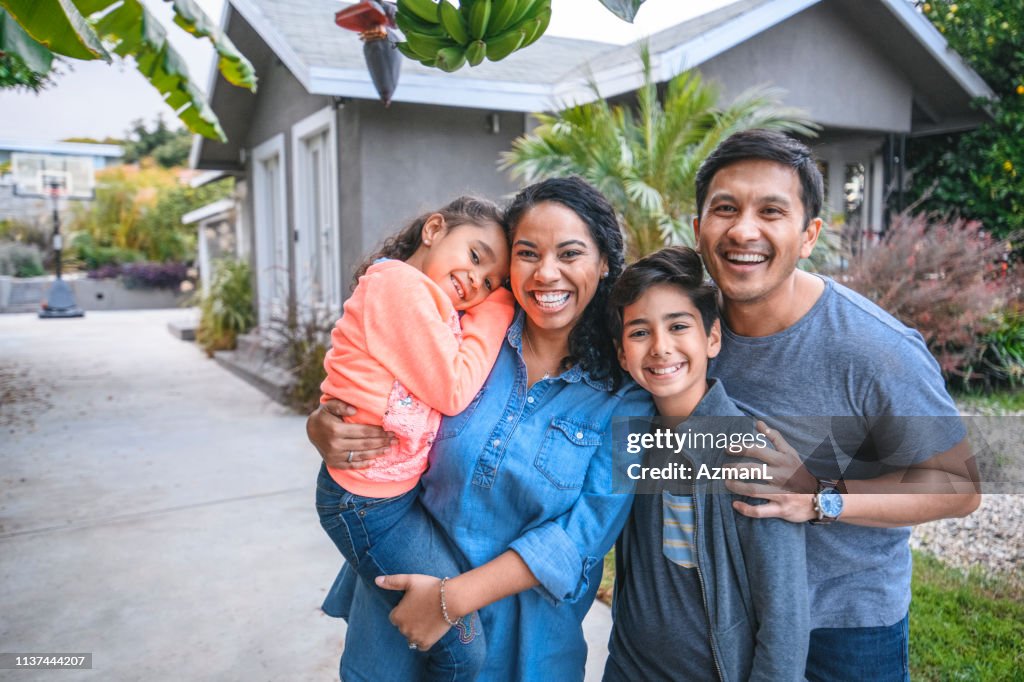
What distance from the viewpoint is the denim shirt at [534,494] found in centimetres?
161

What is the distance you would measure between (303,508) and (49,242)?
29.5 metres

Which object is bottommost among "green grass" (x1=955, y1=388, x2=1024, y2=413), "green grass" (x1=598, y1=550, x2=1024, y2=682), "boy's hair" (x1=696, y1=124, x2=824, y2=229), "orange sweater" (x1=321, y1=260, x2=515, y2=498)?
"green grass" (x1=598, y1=550, x2=1024, y2=682)

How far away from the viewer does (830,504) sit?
1527 mm

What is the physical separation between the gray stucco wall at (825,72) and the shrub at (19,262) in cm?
2667

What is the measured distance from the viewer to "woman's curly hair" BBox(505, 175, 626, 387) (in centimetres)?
172

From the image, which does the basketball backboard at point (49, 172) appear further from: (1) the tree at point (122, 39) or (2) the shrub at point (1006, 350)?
(2) the shrub at point (1006, 350)

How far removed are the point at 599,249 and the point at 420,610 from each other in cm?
91

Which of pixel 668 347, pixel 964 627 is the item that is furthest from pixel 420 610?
pixel 964 627

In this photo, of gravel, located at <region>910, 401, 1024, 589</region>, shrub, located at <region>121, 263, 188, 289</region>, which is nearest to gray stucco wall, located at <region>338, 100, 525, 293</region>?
gravel, located at <region>910, 401, 1024, 589</region>

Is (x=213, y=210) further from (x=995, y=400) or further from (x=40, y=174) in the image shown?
(x=40, y=174)

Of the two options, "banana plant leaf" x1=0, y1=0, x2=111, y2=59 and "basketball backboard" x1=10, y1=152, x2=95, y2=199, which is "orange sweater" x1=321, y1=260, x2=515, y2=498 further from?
"basketball backboard" x1=10, y1=152, x2=95, y2=199

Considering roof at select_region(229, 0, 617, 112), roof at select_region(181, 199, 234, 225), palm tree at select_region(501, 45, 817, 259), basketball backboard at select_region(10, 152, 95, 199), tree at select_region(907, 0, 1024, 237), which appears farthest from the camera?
basketball backboard at select_region(10, 152, 95, 199)

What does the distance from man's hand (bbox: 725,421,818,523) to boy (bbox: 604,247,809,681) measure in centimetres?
Answer: 3

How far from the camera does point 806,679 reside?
169 centimetres
